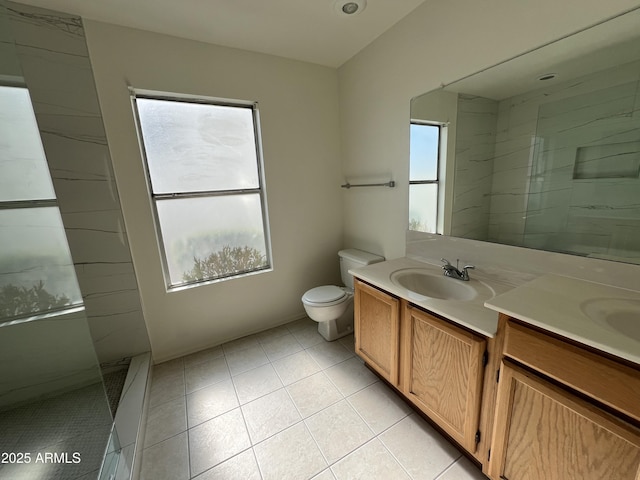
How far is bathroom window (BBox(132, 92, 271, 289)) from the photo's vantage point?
74.9 inches

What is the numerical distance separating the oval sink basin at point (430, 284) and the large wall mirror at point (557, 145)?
1.10 feet

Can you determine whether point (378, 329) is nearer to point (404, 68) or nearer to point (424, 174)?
point (424, 174)

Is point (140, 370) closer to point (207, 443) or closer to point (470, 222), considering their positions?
point (207, 443)

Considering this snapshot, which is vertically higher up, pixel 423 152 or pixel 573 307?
pixel 423 152

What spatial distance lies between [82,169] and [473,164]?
8.19ft

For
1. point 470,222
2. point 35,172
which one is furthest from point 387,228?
point 35,172

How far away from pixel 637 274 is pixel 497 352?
0.66 meters

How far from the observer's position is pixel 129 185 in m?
1.80

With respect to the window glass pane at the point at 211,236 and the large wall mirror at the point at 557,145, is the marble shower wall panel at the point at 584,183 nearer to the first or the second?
the large wall mirror at the point at 557,145

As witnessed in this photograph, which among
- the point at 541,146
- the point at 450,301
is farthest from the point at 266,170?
the point at 541,146

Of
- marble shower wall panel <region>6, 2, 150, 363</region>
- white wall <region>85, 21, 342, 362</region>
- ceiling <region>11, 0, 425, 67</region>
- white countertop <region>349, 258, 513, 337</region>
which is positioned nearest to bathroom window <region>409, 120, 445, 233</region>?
white countertop <region>349, 258, 513, 337</region>

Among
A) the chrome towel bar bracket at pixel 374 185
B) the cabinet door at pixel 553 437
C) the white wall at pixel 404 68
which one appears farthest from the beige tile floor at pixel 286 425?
the chrome towel bar bracket at pixel 374 185

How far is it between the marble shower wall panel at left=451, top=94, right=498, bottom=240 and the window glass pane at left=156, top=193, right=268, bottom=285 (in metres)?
1.61

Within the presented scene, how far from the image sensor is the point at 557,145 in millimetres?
1182
